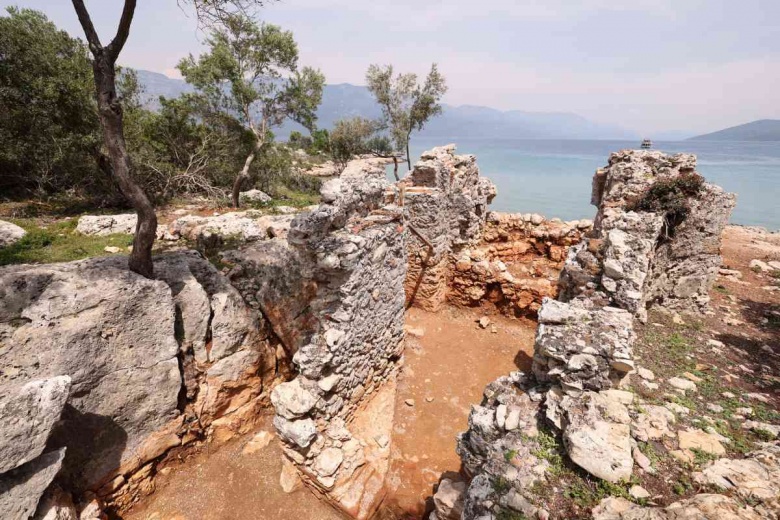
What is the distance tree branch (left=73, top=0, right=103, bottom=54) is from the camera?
497cm

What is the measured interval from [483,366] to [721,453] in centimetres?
505

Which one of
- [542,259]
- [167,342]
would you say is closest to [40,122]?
[167,342]

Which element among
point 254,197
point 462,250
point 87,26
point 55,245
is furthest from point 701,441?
point 254,197

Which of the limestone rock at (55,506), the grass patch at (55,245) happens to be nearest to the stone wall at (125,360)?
the limestone rock at (55,506)

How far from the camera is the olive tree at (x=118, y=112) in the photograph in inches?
197

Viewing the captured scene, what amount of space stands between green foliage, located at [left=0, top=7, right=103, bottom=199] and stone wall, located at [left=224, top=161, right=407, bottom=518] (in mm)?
10835

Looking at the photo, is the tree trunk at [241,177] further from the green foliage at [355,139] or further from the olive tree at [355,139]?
the green foliage at [355,139]

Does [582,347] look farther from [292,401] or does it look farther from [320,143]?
[320,143]

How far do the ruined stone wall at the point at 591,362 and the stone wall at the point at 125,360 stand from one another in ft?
14.9

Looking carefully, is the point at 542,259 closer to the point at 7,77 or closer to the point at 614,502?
the point at 614,502

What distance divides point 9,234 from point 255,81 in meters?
10.4

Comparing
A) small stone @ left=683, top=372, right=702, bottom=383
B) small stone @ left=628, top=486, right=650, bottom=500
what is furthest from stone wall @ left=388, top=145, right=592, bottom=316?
small stone @ left=628, top=486, right=650, bottom=500

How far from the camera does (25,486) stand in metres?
3.77

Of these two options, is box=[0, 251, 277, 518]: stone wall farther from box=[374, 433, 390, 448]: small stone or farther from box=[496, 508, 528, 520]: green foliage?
box=[496, 508, 528, 520]: green foliage
